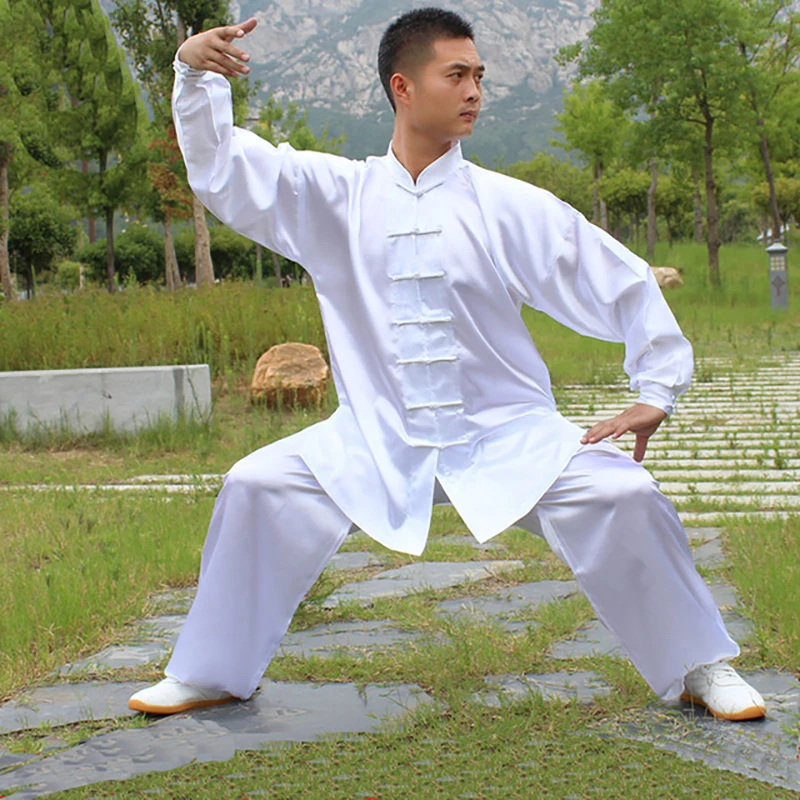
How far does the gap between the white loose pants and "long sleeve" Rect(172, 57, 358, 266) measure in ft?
2.15

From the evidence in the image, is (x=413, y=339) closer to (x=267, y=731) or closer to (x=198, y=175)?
(x=198, y=175)

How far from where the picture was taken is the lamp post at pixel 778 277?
20.3m

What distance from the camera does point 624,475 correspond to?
2.86m

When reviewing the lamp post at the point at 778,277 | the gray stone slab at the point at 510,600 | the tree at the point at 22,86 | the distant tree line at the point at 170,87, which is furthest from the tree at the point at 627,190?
the gray stone slab at the point at 510,600

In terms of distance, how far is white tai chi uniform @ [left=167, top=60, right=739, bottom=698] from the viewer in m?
2.88

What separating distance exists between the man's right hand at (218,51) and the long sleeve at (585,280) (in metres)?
0.74

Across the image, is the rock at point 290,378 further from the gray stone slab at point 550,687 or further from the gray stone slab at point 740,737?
the gray stone slab at point 740,737

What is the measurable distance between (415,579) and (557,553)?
5.38 feet

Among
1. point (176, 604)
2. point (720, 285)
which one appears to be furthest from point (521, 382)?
point (720, 285)

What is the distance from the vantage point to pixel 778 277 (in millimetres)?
20344

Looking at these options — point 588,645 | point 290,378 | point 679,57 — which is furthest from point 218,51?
point 679,57

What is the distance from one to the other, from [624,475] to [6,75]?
54.6 ft

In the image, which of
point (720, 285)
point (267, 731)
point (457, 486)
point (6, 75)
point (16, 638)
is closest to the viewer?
point (267, 731)

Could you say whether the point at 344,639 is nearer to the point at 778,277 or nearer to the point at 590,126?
the point at 778,277
